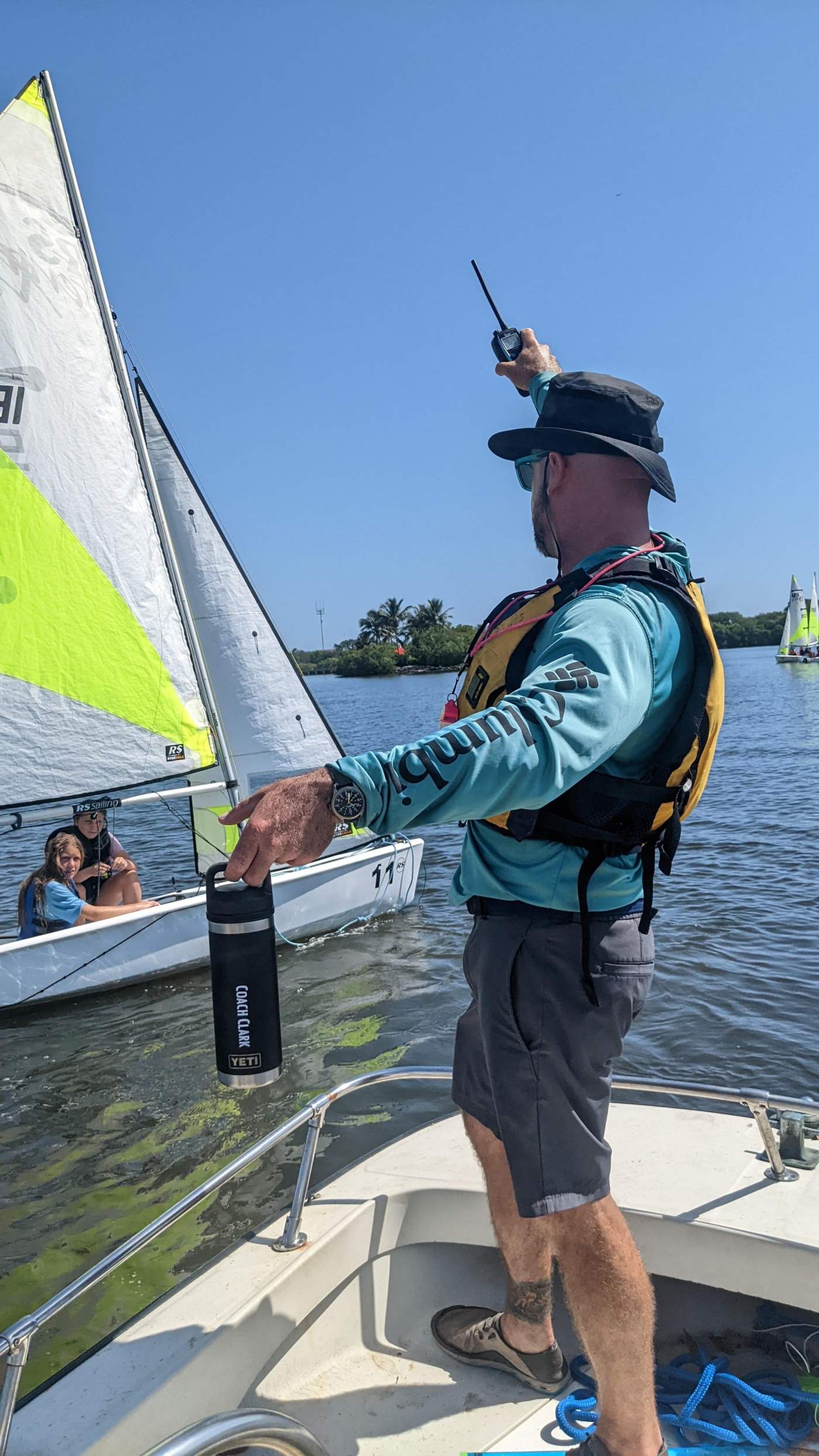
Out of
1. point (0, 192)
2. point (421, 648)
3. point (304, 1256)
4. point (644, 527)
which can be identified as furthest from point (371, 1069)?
point (421, 648)

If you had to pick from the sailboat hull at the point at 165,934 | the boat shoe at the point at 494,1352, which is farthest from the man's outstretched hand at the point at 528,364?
the sailboat hull at the point at 165,934

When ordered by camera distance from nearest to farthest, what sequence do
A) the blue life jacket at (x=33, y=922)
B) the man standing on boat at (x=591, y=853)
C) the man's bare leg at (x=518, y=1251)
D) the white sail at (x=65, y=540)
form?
the man standing on boat at (x=591, y=853) < the man's bare leg at (x=518, y=1251) < the white sail at (x=65, y=540) < the blue life jacket at (x=33, y=922)

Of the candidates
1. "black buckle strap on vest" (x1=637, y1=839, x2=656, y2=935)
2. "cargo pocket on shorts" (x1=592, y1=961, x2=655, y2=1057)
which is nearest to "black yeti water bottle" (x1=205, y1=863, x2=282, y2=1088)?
"cargo pocket on shorts" (x1=592, y1=961, x2=655, y2=1057)

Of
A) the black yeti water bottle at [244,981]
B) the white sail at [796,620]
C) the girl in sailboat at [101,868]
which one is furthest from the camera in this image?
the white sail at [796,620]

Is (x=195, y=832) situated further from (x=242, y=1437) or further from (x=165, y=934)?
(x=242, y=1437)

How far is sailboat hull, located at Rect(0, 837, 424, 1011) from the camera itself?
7500 millimetres

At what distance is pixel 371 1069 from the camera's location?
694 cm

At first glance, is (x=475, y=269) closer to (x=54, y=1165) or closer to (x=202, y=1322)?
(x=202, y=1322)

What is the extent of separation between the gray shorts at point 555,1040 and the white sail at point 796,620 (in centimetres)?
7055

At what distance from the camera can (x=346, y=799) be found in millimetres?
1451

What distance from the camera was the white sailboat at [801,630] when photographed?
6938 cm

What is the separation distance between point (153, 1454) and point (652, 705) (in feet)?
4.83

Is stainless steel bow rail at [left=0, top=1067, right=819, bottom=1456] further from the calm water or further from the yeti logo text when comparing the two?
the calm water

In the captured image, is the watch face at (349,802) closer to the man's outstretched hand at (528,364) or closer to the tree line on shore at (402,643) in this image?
the man's outstretched hand at (528,364)
